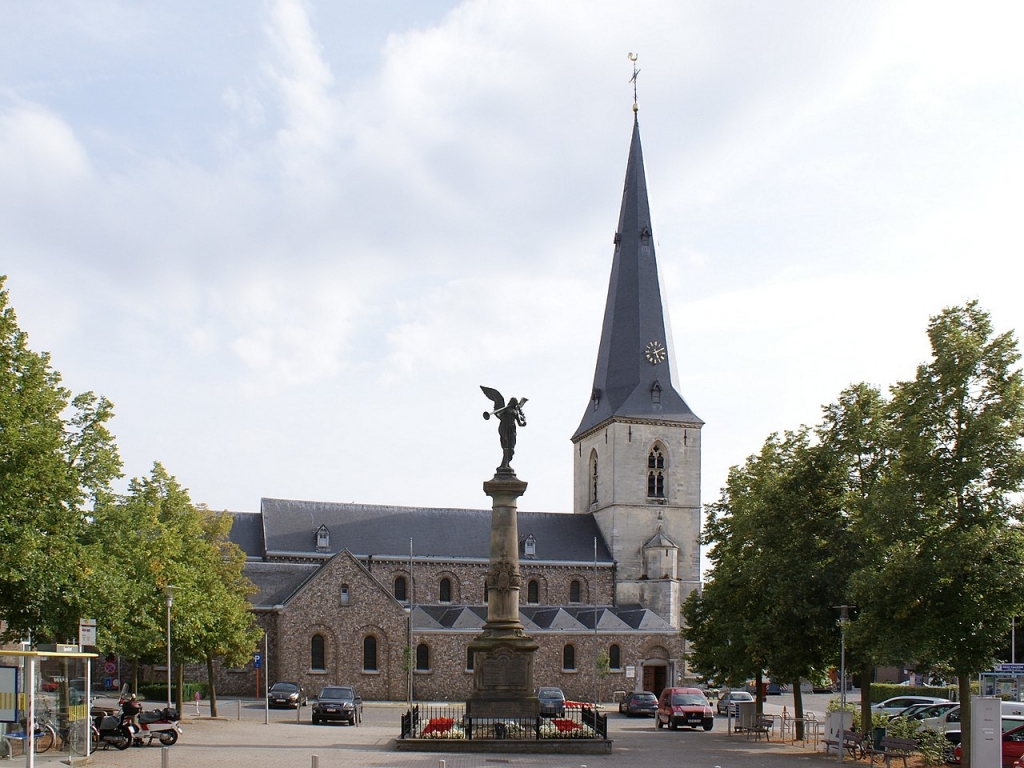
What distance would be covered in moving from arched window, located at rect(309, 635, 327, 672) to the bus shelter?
34.7 metres

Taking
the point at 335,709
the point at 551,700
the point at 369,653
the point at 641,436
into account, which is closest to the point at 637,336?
the point at 641,436

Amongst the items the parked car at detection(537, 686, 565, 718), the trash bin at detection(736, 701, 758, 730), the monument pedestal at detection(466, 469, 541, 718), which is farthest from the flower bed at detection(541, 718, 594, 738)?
the trash bin at detection(736, 701, 758, 730)

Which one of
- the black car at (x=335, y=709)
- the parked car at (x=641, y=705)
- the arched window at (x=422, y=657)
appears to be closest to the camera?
the black car at (x=335, y=709)

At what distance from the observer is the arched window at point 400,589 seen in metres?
67.4

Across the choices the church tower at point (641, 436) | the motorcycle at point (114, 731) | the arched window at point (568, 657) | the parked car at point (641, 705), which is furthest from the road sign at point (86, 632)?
the church tower at point (641, 436)

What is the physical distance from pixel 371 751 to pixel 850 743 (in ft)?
40.8

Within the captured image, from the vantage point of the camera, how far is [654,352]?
7194cm

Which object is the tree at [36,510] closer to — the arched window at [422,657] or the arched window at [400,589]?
the arched window at [422,657]

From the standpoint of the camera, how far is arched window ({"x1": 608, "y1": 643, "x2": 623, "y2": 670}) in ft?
209

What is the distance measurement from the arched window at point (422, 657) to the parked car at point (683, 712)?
21403 millimetres

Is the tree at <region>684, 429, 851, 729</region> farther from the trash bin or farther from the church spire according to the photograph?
the church spire

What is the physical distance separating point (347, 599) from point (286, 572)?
16.4 ft

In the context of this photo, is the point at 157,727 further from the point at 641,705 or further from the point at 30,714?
the point at 641,705

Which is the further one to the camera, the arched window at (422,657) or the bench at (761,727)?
the arched window at (422,657)
